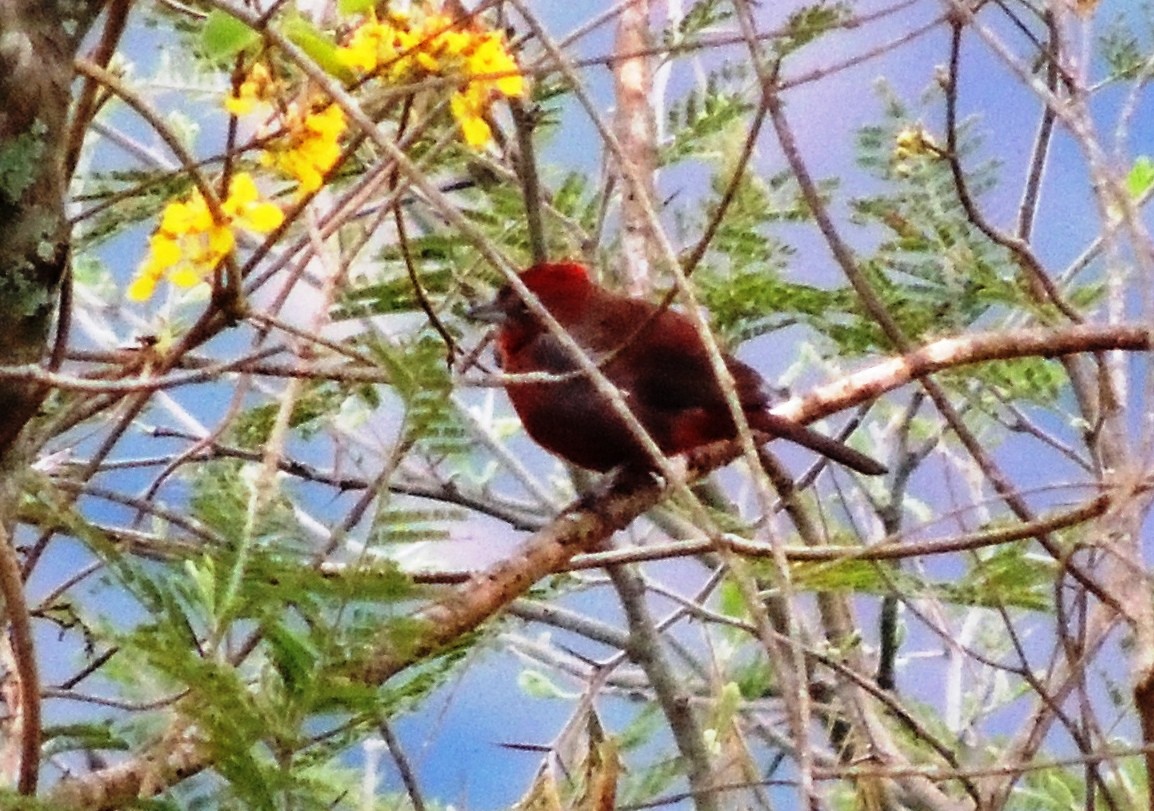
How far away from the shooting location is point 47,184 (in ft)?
2.43

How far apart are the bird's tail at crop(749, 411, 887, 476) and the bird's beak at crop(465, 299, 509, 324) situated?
0.37 metres

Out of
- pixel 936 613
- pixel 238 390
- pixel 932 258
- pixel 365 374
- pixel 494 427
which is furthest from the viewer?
pixel 494 427

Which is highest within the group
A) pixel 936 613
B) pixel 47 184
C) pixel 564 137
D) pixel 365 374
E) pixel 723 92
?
pixel 564 137

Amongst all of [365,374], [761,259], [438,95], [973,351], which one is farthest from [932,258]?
[365,374]

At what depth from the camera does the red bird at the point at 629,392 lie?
1688mm

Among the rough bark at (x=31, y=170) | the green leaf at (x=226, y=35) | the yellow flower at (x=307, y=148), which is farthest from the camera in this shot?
the yellow flower at (x=307, y=148)

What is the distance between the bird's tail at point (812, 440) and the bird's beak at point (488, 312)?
370 millimetres

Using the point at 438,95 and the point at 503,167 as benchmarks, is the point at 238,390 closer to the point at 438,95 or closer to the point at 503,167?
the point at 438,95

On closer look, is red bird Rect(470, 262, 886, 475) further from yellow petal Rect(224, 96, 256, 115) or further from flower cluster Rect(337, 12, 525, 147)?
yellow petal Rect(224, 96, 256, 115)

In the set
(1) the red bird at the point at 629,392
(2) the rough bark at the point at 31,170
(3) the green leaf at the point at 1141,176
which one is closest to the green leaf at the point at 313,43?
(2) the rough bark at the point at 31,170

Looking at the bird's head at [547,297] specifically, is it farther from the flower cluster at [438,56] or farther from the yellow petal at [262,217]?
the yellow petal at [262,217]

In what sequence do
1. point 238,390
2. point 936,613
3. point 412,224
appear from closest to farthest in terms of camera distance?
point 238,390, point 936,613, point 412,224

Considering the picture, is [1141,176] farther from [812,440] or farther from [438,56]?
[438,56]

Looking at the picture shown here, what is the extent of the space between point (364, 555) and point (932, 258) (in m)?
1.08
